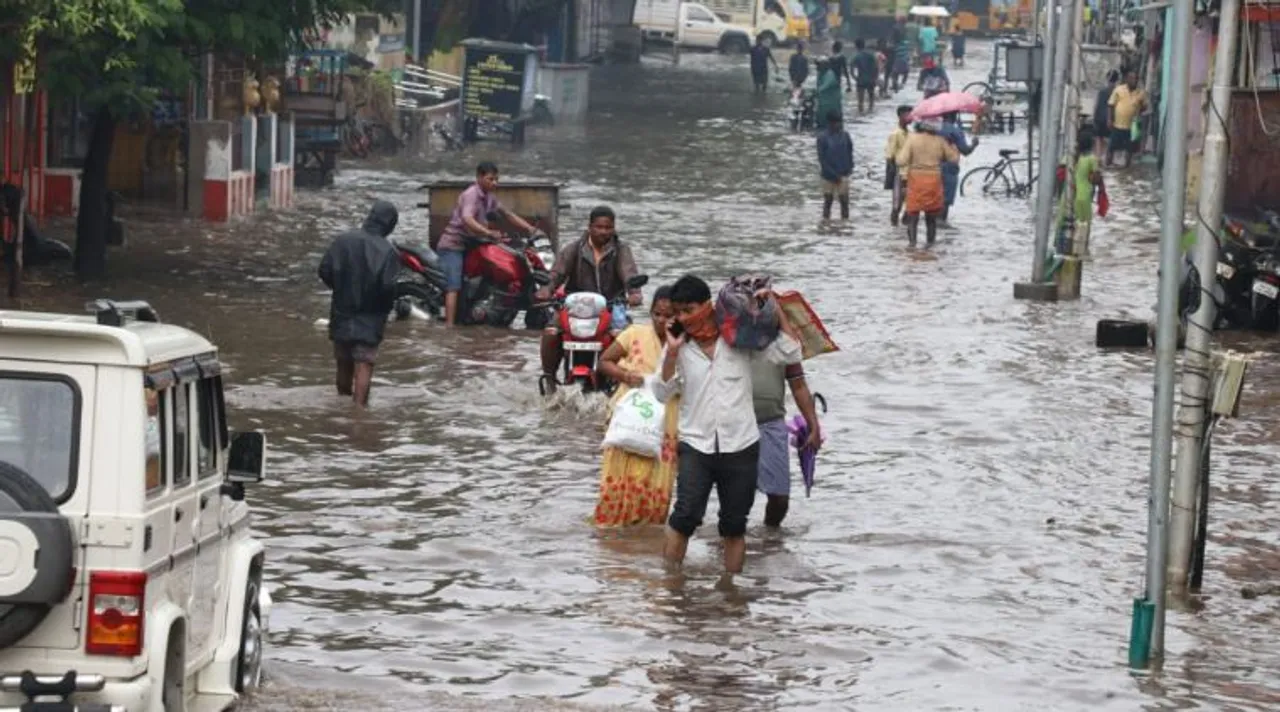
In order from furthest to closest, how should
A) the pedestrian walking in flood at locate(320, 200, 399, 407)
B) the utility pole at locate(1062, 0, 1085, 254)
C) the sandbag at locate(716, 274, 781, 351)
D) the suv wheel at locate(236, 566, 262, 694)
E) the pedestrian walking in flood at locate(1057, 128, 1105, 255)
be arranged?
the pedestrian walking in flood at locate(1057, 128, 1105, 255), the utility pole at locate(1062, 0, 1085, 254), the pedestrian walking in flood at locate(320, 200, 399, 407), the sandbag at locate(716, 274, 781, 351), the suv wheel at locate(236, 566, 262, 694)

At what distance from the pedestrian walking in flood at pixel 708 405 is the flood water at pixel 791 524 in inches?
19.7

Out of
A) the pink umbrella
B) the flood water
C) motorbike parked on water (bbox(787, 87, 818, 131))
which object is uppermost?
the pink umbrella

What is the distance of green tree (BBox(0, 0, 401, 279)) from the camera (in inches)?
750

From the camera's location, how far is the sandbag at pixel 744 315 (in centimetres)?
1127

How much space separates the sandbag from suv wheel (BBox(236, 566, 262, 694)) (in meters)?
2.88

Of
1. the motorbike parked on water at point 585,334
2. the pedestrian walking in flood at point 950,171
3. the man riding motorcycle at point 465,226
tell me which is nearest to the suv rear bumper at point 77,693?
the motorbike parked on water at point 585,334

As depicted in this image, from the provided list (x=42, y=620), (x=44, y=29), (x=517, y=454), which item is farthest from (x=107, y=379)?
(x=44, y=29)

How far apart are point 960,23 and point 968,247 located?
58.6 meters

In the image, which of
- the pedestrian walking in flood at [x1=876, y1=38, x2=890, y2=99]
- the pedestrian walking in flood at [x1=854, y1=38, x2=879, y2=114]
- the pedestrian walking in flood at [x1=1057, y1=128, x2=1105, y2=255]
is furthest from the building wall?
the pedestrian walking in flood at [x1=876, y1=38, x2=890, y2=99]

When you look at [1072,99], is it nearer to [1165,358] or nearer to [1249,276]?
[1249,276]

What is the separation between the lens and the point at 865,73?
54.4m

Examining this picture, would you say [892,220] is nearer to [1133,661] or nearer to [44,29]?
[44,29]

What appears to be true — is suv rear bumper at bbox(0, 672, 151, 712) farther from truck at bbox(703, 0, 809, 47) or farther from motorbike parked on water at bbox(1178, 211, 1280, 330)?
A: truck at bbox(703, 0, 809, 47)

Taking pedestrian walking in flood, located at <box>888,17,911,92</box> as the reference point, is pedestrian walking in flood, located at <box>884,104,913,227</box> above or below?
below
